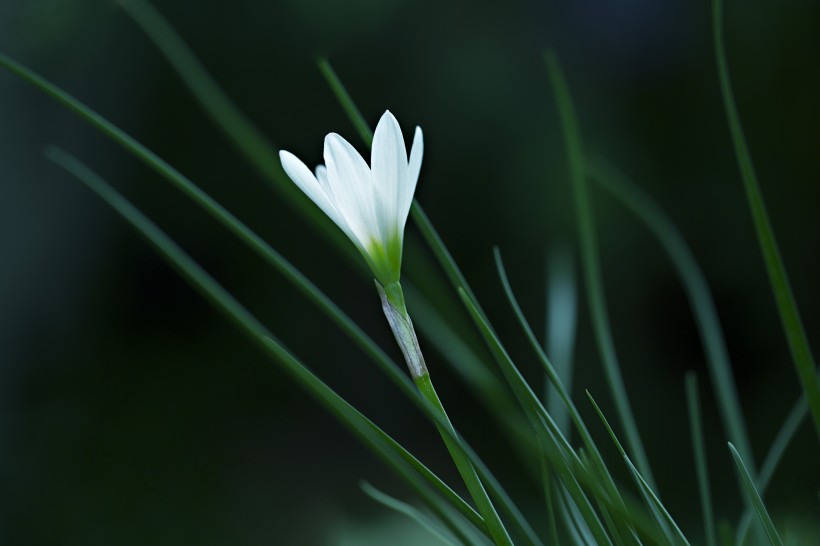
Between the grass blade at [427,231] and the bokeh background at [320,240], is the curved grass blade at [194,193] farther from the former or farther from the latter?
the bokeh background at [320,240]

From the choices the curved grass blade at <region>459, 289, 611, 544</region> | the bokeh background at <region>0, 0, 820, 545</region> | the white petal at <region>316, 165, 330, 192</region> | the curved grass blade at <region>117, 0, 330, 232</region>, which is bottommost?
the curved grass blade at <region>459, 289, 611, 544</region>

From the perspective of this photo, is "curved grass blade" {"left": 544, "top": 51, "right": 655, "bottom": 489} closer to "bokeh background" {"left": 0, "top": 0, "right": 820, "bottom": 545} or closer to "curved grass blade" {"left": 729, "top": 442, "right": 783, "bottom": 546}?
"curved grass blade" {"left": 729, "top": 442, "right": 783, "bottom": 546}

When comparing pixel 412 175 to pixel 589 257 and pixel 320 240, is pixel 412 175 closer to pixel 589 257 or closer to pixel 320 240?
pixel 589 257

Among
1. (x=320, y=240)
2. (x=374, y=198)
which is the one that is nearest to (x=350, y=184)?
(x=374, y=198)

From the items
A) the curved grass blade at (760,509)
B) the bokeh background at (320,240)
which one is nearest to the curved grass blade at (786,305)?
the curved grass blade at (760,509)

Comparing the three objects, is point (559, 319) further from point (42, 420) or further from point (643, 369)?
point (42, 420)

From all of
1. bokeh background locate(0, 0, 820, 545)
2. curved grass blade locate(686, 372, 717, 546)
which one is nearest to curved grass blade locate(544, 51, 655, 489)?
curved grass blade locate(686, 372, 717, 546)

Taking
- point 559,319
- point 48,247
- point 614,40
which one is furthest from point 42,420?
point 559,319
